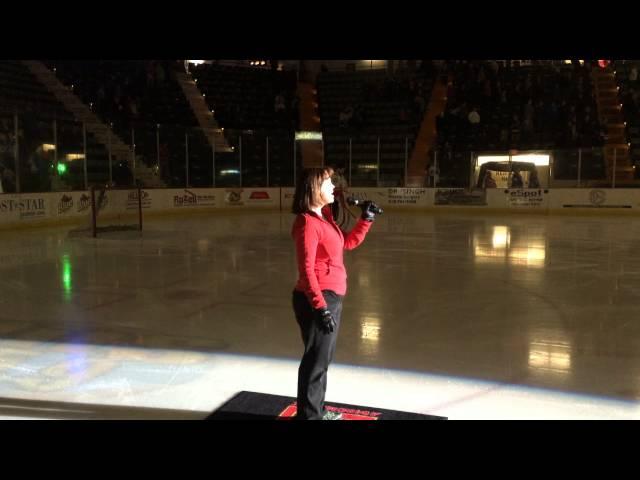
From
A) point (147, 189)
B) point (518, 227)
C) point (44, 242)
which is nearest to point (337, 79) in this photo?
point (147, 189)

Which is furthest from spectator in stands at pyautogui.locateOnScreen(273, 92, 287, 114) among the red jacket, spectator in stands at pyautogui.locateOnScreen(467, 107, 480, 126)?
the red jacket

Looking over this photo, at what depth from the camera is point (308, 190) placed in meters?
2.93

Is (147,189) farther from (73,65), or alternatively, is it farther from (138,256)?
(138,256)

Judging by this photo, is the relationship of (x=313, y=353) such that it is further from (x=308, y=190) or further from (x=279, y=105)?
(x=279, y=105)

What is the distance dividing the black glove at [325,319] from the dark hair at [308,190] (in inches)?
18.6

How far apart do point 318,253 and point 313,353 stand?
1.59ft

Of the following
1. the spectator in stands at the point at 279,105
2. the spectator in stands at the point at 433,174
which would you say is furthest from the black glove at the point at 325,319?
the spectator in stands at the point at 279,105

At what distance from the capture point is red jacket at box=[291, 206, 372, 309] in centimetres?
284

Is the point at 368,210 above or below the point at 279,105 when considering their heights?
below

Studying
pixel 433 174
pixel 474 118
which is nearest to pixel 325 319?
pixel 433 174

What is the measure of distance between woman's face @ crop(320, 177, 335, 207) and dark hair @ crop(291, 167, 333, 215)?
0.6 inches

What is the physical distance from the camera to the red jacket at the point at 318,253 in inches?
112

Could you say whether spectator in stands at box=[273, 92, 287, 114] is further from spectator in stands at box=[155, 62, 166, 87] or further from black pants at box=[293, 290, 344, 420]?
black pants at box=[293, 290, 344, 420]
